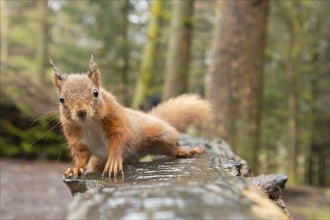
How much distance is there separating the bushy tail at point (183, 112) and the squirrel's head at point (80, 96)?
4.71ft

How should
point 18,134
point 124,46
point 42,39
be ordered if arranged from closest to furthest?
1. point 18,134
2. point 124,46
3. point 42,39

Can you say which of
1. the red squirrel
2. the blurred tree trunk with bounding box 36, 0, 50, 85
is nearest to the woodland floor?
the red squirrel

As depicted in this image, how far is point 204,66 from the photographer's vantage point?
1686 centimetres

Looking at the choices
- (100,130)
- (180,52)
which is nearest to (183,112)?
(100,130)

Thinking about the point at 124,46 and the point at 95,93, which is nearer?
the point at 95,93

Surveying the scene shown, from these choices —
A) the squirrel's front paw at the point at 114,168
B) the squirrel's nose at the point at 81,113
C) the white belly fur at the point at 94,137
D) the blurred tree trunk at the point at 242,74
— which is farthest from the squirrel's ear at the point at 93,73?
the blurred tree trunk at the point at 242,74

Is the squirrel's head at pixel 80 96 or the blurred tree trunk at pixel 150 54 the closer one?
the squirrel's head at pixel 80 96

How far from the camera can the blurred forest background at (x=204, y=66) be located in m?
6.34

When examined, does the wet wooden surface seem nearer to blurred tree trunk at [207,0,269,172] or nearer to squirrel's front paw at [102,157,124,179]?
squirrel's front paw at [102,157,124,179]

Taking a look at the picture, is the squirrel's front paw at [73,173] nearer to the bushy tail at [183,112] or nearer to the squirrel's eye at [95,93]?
the squirrel's eye at [95,93]

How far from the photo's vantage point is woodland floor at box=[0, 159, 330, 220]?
203 inches

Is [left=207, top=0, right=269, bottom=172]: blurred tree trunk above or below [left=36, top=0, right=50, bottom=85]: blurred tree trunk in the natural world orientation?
below

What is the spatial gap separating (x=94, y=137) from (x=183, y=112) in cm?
154

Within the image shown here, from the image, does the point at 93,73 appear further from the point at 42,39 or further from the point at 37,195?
the point at 42,39
